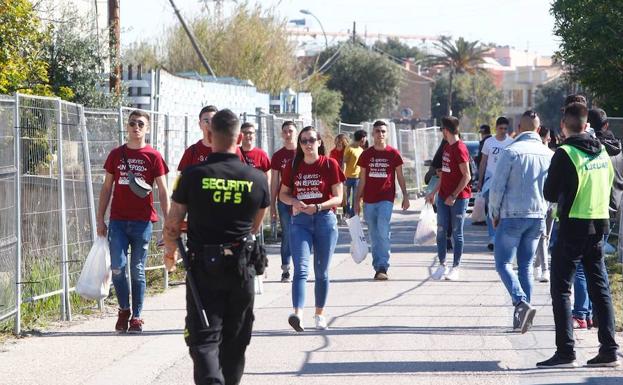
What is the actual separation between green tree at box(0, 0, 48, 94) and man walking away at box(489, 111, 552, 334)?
1130 centimetres

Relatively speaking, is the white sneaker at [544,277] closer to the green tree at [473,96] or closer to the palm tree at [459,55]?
the palm tree at [459,55]

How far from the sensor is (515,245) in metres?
10.1

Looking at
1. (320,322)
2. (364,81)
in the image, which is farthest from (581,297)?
(364,81)

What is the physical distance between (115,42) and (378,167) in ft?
42.2

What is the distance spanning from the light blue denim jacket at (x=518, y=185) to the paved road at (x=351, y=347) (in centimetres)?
114

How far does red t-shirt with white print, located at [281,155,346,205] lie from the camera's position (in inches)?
412

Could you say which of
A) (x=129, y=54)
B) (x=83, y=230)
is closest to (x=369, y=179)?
(x=83, y=230)

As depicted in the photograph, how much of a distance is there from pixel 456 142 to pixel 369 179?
1.17 meters

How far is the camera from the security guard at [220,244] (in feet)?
21.9

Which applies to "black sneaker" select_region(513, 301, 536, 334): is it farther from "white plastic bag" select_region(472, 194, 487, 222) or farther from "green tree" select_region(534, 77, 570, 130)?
"green tree" select_region(534, 77, 570, 130)

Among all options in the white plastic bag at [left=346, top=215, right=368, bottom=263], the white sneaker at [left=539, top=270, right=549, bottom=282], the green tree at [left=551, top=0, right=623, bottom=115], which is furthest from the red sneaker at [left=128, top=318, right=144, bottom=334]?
the green tree at [left=551, top=0, right=623, bottom=115]

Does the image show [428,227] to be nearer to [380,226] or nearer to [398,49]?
[380,226]

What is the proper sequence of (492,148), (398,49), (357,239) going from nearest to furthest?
1. (357,239)
2. (492,148)
3. (398,49)

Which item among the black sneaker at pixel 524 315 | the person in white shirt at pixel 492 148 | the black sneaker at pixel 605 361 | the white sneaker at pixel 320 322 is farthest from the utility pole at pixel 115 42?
the black sneaker at pixel 605 361
